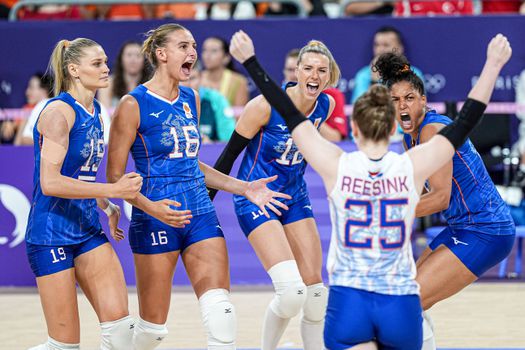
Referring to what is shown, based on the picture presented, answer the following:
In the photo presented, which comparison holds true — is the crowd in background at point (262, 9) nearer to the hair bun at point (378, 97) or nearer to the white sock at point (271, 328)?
the white sock at point (271, 328)

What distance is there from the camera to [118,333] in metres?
4.96

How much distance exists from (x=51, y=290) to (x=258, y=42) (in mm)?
5775

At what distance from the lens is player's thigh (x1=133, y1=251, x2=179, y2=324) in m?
5.21

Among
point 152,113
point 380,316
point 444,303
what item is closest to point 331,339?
point 380,316

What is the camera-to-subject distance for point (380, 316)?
404 cm

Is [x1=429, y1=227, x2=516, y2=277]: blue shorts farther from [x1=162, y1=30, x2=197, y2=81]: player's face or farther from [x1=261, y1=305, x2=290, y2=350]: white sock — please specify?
[x1=162, y1=30, x2=197, y2=81]: player's face

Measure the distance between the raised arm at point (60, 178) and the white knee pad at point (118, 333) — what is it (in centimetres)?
68

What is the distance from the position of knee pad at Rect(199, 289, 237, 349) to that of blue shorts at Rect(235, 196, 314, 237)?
0.74 metres

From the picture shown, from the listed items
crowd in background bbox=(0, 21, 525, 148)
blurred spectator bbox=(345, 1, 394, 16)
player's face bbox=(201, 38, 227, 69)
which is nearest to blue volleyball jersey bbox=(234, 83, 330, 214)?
crowd in background bbox=(0, 21, 525, 148)

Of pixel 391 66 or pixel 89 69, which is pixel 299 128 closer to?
pixel 391 66

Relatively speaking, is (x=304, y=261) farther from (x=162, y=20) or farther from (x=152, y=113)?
(x=162, y=20)

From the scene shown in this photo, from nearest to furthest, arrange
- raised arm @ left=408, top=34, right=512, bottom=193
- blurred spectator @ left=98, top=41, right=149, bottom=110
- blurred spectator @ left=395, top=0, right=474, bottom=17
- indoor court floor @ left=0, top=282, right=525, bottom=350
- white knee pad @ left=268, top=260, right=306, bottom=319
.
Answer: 1. raised arm @ left=408, top=34, right=512, bottom=193
2. white knee pad @ left=268, top=260, right=306, bottom=319
3. indoor court floor @ left=0, top=282, right=525, bottom=350
4. blurred spectator @ left=98, top=41, right=149, bottom=110
5. blurred spectator @ left=395, top=0, right=474, bottom=17

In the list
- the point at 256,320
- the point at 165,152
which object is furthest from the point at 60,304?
the point at 256,320

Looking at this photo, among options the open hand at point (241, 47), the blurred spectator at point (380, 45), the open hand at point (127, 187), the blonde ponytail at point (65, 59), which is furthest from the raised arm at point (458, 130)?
the blurred spectator at point (380, 45)
